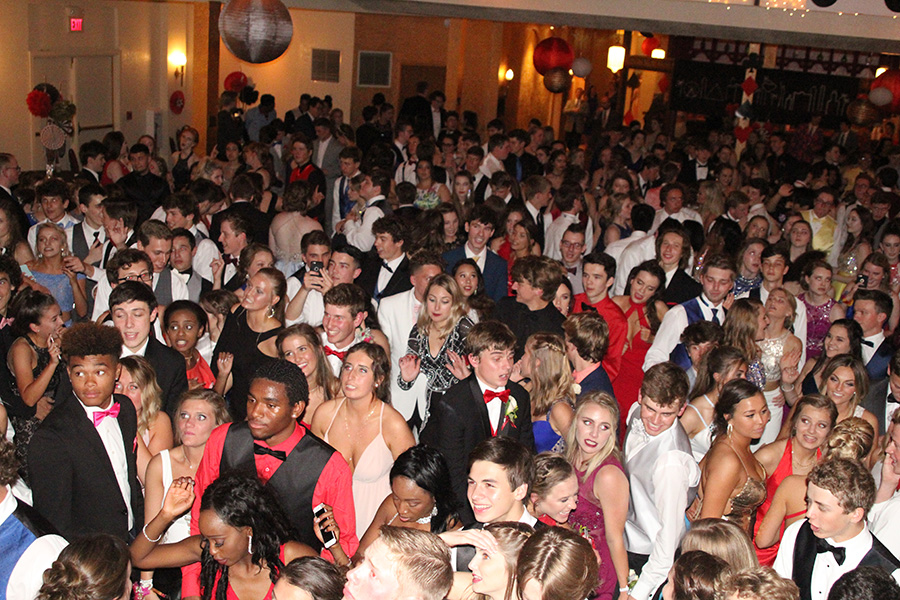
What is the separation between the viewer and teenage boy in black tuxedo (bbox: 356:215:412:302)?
5500mm

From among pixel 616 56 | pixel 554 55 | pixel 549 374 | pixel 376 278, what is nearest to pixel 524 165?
pixel 554 55

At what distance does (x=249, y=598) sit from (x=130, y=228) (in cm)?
350

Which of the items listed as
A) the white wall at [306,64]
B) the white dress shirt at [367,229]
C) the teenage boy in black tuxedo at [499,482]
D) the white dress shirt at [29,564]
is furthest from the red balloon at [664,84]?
the white dress shirt at [29,564]

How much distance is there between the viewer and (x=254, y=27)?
17.4 ft

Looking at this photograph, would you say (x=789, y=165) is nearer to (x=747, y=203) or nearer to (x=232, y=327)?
(x=747, y=203)

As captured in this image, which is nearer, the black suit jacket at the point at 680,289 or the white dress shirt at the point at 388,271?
the black suit jacket at the point at 680,289

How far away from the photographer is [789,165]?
476 inches

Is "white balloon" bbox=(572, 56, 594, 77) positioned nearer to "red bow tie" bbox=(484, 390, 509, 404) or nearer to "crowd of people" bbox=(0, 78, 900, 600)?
"crowd of people" bbox=(0, 78, 900, 600)

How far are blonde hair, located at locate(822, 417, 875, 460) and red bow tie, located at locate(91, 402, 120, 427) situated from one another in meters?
2.77

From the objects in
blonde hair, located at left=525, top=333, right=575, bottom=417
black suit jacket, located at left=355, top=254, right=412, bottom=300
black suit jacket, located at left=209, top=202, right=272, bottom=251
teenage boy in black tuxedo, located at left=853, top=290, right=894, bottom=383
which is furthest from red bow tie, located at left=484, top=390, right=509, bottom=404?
black suit jacket, located at left=209, top=202, right=272, bottom=251

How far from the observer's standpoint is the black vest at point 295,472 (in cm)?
304

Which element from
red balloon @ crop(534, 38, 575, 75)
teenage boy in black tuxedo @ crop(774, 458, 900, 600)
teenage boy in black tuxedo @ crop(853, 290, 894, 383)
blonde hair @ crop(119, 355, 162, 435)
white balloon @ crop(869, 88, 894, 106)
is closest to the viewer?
teenage boy in black tuxedo @ crop(774, 458, 900, 600)

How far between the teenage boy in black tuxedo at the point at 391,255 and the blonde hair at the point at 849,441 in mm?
2773

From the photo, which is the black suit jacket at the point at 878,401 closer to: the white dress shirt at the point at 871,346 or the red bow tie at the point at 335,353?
the white dress shirt at the point at 871,346
